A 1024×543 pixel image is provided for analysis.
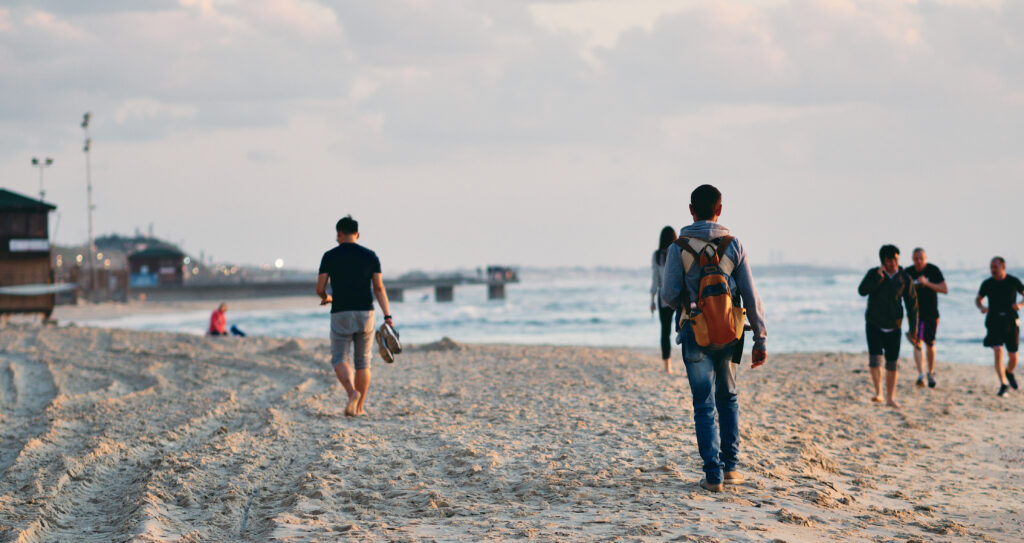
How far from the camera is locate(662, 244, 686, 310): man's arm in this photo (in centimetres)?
434

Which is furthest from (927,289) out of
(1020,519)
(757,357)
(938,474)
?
(757,357)

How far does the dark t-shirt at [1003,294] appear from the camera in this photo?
937 cm

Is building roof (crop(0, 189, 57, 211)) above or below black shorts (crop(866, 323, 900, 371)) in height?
above

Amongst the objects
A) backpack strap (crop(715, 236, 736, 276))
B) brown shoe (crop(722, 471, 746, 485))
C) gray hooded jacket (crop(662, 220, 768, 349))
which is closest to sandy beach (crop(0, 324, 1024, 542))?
brown shoe (crop(722, 471, 746, 485))

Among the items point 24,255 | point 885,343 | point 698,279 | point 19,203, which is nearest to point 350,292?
point 698,279

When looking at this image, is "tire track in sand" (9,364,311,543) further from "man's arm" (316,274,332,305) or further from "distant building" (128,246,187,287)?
"distant building" (128,246,187,287)

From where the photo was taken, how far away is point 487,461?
5.39 m

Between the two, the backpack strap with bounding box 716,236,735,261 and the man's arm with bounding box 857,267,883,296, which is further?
the man's arm with bounding box 857,267,883,296

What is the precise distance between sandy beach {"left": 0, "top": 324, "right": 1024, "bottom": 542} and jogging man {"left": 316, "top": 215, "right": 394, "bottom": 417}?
696 mm

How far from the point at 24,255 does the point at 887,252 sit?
28.3 m

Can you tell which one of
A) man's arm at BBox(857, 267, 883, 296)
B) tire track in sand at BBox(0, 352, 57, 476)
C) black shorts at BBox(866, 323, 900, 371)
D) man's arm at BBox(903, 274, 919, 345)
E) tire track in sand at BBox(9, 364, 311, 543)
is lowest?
tire track in sand at BBox(0, 352, 57, 476)

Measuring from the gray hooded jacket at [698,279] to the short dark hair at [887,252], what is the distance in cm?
449

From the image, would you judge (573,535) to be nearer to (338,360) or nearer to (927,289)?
(338,360)

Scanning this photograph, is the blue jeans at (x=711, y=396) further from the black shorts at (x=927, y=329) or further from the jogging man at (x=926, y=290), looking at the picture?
the black shorts at (x=927, y=329)
